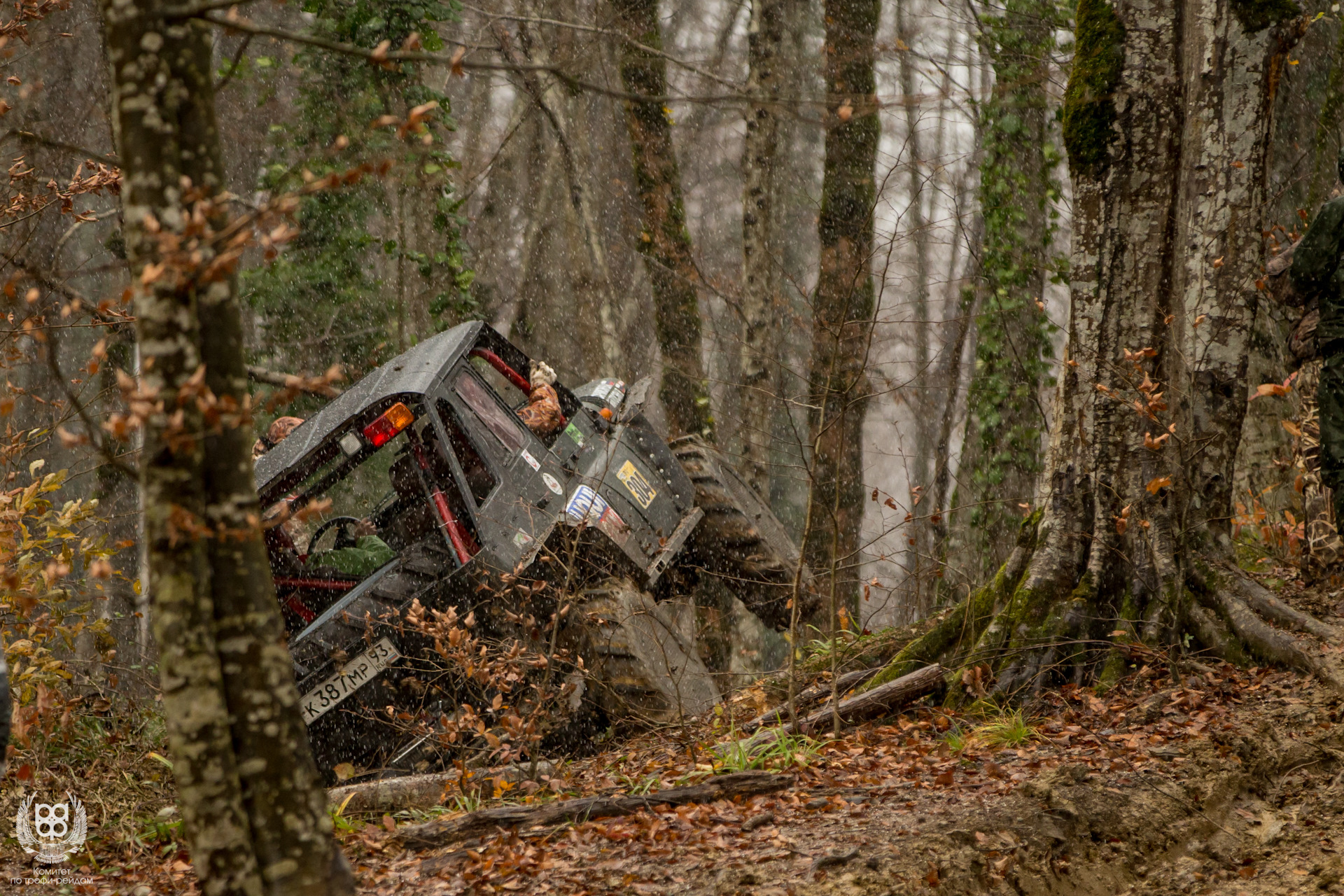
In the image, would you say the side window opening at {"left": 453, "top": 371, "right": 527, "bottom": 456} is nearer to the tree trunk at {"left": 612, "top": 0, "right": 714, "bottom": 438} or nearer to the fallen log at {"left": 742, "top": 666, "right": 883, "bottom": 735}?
the fallen log at {"left": 742, "top": 666, "right": 883, "bottom": 735}

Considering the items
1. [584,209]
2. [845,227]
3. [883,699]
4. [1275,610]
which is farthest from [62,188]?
[584,209]

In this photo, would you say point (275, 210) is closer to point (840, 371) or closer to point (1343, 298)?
point (1343, 298)

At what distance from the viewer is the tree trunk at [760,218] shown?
12359mm

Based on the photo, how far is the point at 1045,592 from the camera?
6.28 m

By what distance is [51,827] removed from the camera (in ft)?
19.3

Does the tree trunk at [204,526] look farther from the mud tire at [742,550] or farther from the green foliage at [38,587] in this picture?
the mud tire at [742,550]

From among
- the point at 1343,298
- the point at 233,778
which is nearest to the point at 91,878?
the point at 233,778

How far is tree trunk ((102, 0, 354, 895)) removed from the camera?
8.59 ft

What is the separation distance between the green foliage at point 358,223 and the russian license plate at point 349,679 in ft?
23.0

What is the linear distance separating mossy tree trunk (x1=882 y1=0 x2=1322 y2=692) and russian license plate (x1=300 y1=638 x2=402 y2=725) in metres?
3.43

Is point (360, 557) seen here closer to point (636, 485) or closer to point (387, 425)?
point (387, 425)

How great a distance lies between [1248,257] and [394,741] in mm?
6006

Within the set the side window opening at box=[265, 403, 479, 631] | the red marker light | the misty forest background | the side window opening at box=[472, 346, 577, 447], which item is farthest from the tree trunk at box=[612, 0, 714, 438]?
the red marker light

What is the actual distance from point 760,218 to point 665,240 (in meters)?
1.16
